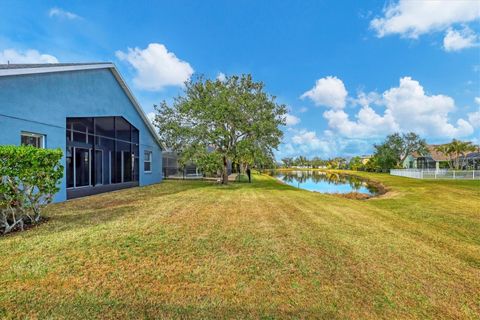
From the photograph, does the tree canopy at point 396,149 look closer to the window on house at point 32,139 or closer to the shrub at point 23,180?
the window on house at point 32,139

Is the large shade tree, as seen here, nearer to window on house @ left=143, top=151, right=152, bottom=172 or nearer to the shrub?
window on house @ left=143, top=151, right=152, bottom=172

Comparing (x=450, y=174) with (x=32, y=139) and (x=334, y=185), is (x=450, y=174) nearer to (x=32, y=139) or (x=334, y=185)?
(x=334, y=185)

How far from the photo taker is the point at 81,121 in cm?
1084

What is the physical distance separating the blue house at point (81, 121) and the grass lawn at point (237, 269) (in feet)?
13.6

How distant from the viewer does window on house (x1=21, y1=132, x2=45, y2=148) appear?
7.55m

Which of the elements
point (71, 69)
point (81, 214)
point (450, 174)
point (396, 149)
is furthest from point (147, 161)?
point (396, 149)

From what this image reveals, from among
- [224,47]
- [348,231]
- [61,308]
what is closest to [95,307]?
[61,308]

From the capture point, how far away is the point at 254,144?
46.9ft

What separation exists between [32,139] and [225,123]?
9.40 meters

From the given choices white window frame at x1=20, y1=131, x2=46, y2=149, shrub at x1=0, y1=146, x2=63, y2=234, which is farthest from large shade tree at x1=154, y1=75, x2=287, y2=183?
shrub at x1=0, y1=146, x2=63, y2=234

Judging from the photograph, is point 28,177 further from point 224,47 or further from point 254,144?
point 224,47

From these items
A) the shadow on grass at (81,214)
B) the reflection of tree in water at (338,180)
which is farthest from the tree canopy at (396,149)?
the shadow on grass at (81,214)

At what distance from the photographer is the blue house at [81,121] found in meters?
7.16

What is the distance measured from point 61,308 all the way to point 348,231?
17.3 feet
